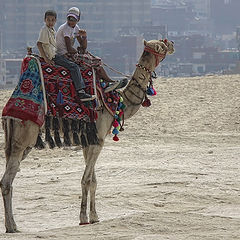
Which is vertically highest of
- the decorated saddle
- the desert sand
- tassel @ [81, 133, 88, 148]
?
the decorated saddle

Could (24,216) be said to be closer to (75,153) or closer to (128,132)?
(75,153)

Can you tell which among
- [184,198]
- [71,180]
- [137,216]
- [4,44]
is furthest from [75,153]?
[4,44]

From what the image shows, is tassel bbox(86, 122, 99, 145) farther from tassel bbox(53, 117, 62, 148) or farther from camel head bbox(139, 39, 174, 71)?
camel head bbox(139, 39, 174, 71)

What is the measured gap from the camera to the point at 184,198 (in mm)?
14430

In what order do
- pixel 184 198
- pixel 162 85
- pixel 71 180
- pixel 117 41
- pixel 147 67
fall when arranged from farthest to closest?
pixel 117 41 < pixel 162 85 < pixel 71 180 < pixel 184 198 < pixel 147 67

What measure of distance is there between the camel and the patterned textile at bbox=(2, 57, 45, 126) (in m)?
0.09

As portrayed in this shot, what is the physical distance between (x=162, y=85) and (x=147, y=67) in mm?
17986

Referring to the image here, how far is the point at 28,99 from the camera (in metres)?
11.9

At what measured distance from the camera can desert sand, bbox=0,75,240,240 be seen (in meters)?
10.8

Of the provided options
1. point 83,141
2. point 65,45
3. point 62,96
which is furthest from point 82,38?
point 83,141

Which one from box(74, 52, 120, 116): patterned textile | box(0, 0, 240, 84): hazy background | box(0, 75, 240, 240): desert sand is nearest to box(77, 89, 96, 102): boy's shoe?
box(74, 52, 120, 116): patterned textile

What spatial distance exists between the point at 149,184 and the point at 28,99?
14.6ft

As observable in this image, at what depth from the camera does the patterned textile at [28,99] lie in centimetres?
1179

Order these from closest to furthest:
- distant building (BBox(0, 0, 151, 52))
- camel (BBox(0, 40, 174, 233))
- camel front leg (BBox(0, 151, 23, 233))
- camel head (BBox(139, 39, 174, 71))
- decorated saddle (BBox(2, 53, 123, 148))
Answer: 1. camel front leg (BBox(0, 151, 23, 233))
2. camel (BBox(0, 40, 174, 233))
3. decorated saddle (BBox(2, 53, 123, 148))
4. camel head (BBox(139, 39, 174, 71))
5. distant building (BBox(0, 0, 151, 52))
